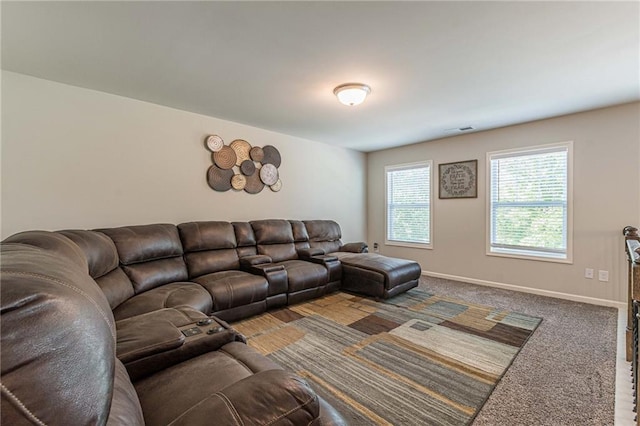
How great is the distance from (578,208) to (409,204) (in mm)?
2418

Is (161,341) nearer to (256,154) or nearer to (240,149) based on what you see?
(240,149)

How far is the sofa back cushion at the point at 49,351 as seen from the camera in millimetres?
456

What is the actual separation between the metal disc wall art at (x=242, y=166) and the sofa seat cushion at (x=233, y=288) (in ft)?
4.43

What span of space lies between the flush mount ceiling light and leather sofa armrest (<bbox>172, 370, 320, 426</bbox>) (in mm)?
2585

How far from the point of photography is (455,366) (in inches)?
85.7

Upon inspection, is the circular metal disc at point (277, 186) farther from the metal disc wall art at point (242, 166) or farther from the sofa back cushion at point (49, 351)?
the sofa back cushion at point (49, 351)

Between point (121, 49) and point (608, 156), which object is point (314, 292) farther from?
point (608, 156)

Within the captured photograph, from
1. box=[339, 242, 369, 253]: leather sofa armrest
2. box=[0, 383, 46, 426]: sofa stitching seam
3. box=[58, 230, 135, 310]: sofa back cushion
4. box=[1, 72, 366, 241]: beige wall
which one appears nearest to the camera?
box=[0, 383, 46, 426]: sofa stitching seam

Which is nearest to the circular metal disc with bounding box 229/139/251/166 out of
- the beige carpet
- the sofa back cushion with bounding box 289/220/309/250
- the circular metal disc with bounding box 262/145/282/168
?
the circular metal disc with bounding box 262/145/282/168

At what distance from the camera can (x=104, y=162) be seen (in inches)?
120

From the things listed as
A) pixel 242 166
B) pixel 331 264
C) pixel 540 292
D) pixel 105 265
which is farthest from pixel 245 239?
pixel 540 292

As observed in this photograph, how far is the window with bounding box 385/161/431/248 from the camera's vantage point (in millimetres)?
5238

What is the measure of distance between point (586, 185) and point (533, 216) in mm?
670

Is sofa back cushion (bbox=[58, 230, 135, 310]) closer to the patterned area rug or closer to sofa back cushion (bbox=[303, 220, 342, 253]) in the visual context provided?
the patterned area rug
